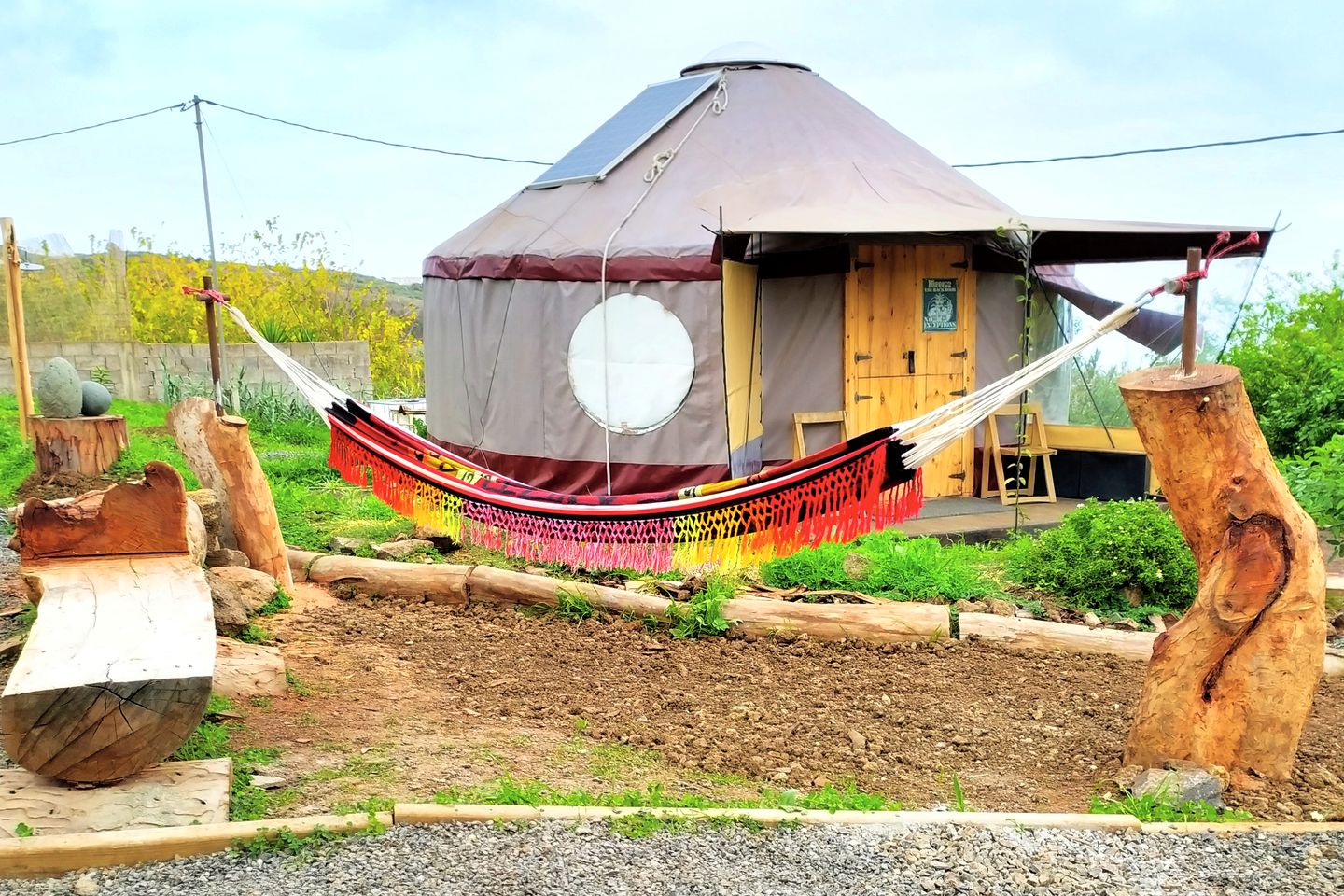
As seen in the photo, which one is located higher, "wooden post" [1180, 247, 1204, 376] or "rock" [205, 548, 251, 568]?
"wooden post" [1180, 247, 1204, 376]

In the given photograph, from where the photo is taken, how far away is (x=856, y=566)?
15.0 ft

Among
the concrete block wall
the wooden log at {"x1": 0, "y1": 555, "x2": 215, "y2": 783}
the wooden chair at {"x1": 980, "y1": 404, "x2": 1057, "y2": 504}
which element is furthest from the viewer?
the concrete block wall

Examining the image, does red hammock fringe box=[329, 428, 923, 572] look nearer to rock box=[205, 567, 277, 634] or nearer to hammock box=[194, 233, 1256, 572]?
hammock box=[194, 233, 1256, 572]

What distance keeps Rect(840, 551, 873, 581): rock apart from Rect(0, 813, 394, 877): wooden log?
100 inches

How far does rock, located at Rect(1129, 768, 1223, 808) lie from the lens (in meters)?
2.55

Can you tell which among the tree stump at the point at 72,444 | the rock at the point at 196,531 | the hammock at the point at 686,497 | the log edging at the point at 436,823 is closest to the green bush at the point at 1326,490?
the hammock at the point at 686,497

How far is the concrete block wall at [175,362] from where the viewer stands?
9.45 meters

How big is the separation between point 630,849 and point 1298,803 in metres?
1.53

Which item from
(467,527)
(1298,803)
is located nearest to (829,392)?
(467,527)

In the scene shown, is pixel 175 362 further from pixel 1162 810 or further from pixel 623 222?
pixel 1162 810

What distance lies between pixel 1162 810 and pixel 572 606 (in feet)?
7.14

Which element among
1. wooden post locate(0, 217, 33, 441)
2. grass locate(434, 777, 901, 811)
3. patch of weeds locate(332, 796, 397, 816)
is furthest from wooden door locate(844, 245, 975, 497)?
wooden post locate(0, 217, 33, 441)

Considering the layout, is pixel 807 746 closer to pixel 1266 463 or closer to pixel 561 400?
pixel 1266 463

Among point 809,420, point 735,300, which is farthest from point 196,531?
point 809,420
